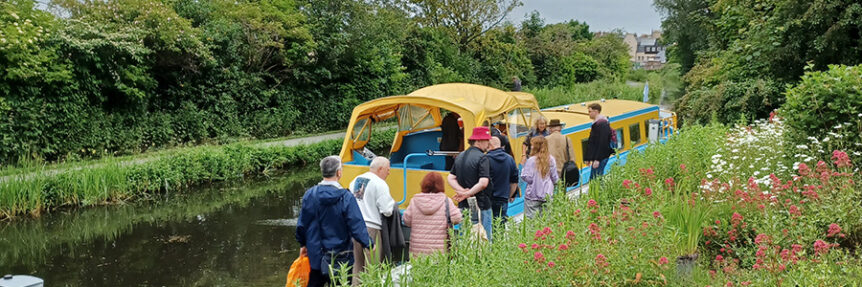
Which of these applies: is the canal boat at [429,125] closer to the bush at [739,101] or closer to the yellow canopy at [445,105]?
the yellow canopy at [445,105]

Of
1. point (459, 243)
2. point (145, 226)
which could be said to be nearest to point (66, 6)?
point (145, 226)

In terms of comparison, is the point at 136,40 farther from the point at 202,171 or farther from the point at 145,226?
the point at 145,226

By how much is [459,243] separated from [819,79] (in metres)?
5.23

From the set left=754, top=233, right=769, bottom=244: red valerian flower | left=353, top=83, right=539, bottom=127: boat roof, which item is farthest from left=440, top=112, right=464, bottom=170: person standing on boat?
left=754, top=233, right=769, bottom=244: red valerian flower

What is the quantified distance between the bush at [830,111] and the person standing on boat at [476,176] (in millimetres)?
3441

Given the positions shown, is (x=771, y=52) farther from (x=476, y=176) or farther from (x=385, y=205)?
(x=385, y=205)

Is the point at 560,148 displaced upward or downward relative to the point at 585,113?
downward

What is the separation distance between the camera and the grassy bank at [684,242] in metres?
4.28

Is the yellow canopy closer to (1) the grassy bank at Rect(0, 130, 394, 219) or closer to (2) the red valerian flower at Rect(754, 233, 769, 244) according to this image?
(2) the red valerian flower at Rect(754, 233, 769, 244)

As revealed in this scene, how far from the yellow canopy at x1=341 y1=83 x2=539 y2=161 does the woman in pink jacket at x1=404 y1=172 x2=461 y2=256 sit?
275 centimetres

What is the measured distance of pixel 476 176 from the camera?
7027mm

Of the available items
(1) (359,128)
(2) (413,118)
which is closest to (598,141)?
(2) (413,118)

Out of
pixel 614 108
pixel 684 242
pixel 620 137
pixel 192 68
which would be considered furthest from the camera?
pixel 192 68

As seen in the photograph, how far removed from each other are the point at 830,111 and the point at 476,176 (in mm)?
4132
